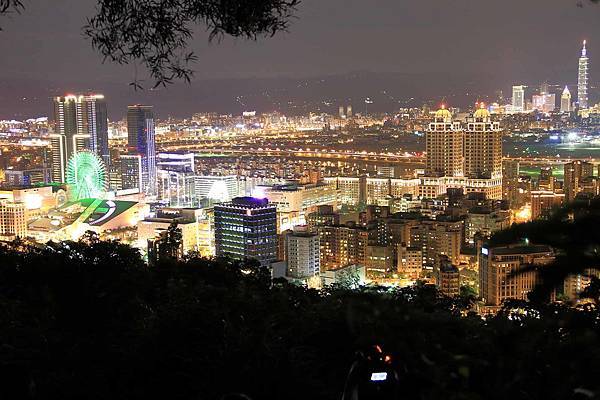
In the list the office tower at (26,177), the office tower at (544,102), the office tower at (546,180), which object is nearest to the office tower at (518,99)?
the office tower at (544,102)

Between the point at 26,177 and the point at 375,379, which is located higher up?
the point at 375,379

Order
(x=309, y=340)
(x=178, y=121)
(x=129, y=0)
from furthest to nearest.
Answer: (x=178, y=121), (x=309, y=340), (x=129, y=0)

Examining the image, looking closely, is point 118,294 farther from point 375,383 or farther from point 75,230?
point 75,230

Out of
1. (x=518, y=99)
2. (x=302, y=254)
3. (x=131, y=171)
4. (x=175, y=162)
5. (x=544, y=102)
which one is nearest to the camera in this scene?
(x=302, y=254)

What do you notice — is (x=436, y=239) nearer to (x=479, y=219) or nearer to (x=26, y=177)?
(x=479, y=219)

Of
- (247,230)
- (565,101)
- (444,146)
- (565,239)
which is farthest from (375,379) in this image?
(565,101)

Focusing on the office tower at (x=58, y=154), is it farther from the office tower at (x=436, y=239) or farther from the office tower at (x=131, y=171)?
the office tower at (x=436, y=239)

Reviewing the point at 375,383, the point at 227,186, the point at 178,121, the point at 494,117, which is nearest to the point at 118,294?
the point at 375,383
